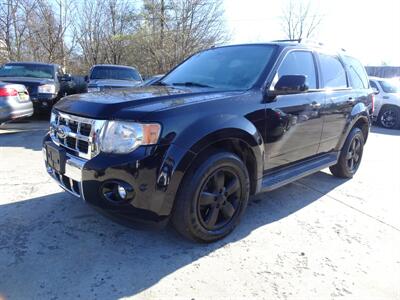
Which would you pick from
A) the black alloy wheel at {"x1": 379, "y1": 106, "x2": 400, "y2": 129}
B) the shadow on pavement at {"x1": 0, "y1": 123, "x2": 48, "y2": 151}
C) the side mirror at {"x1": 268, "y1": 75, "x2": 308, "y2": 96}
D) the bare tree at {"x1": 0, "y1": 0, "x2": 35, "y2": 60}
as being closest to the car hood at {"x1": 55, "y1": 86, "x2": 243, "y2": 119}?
the side mirror at {"x1": 268, "y1": 75, "x2": 308, "y2": 96}

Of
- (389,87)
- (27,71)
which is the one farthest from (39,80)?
(389,87)

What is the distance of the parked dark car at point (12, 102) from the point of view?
688 centimetres

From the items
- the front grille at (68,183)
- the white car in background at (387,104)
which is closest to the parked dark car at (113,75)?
the front grille at (68,183)

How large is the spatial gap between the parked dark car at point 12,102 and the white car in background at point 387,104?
37.2 ft

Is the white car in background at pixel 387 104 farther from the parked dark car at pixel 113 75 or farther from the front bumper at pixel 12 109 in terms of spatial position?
the front bumper at pixel 12 109

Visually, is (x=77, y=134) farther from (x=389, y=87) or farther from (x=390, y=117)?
(x=389, y=87)

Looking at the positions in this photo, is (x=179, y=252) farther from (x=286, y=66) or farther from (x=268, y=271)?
(x=286, y=66)

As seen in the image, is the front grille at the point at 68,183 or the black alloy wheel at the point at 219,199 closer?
the front grille at the point at 68,183

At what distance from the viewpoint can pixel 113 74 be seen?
35.4ft

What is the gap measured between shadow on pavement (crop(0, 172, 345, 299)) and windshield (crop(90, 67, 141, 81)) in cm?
722

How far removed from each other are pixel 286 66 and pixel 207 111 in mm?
1359

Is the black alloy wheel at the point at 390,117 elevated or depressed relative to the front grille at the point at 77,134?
depressed

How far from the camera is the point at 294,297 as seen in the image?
2500 millimetres

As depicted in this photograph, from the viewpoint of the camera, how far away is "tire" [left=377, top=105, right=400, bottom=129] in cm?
1271
